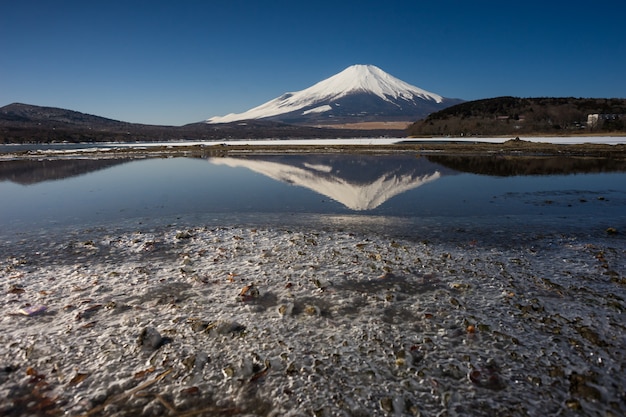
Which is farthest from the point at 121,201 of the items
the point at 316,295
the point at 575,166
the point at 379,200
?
the point at 575,166

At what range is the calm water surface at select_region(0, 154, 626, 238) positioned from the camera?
15.3 m

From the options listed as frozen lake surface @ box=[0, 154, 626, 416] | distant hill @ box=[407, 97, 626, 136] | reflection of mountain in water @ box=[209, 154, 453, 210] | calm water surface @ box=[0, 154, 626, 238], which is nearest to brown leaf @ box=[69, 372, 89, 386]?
frozen lake surface @ box=[0, 154, 626, 416]

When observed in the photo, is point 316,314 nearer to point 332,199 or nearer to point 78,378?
point 78,378

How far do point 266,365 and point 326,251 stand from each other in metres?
5.46

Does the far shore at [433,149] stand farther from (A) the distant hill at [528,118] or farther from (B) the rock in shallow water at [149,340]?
(B) the rock in shallow water at [149,340]

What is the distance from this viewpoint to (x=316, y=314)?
747cm

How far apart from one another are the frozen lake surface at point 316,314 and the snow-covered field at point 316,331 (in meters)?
0.03

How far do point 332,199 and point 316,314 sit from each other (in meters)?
12.7

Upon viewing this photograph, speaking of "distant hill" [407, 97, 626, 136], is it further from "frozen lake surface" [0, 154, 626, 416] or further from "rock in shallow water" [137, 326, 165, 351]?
"rock in shallow water" [137, 326, 165, 351]

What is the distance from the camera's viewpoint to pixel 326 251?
11.1 meters

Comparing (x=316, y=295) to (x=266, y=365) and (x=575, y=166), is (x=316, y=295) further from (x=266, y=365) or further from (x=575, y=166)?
(x=575, y=166)

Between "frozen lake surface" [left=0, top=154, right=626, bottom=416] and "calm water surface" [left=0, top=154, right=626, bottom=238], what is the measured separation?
337mm

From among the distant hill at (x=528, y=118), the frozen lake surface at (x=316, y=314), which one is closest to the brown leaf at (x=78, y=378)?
the frozen lake surface at (x=316, y=314)

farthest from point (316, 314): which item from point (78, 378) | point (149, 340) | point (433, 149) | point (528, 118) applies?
point (528, 118)
